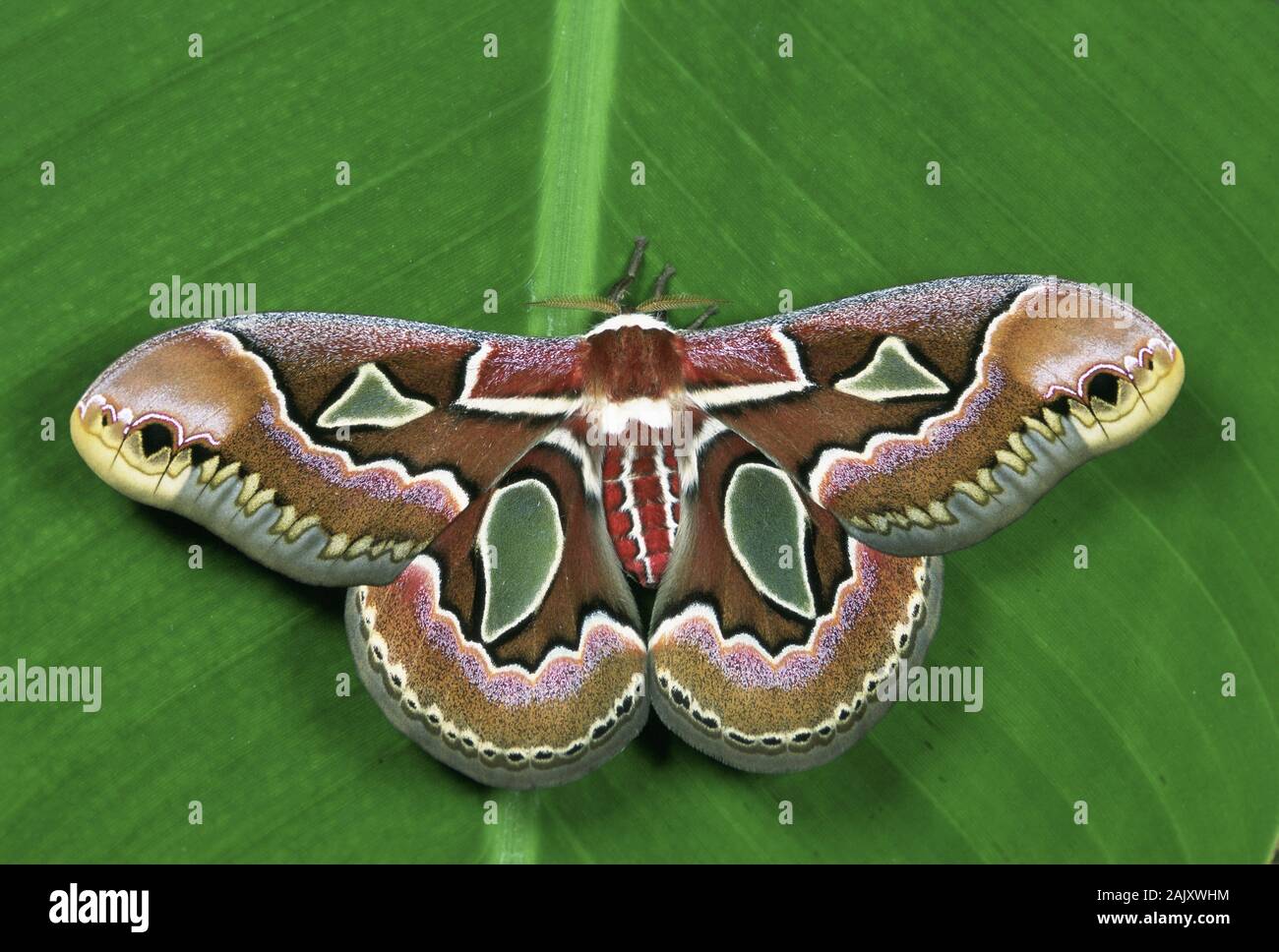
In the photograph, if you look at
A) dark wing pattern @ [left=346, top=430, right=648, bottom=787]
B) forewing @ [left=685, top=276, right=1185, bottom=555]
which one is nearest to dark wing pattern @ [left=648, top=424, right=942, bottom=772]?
forewing @ [left=685, top=276, right=1185, bottom=555]

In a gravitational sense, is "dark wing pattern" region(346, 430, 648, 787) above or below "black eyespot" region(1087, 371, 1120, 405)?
below

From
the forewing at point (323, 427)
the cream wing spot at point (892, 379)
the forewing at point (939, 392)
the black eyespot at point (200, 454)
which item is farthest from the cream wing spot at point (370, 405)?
the cream wing spot at point (892, 379)

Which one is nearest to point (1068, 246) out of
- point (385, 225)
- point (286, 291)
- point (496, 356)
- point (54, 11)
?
point (496, 356)

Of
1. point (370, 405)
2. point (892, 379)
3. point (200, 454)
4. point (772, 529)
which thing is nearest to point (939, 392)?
point (892, 379)

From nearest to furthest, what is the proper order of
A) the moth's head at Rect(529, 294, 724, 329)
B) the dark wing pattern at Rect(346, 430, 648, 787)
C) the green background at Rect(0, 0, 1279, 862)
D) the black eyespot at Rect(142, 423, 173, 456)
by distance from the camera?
the black eyespot at Rect(142, 423, 173, 456) → the dark wing pattern at Rect(346, 430, 648, 787) → the moth's head at Rect(529, 294, 724, 329) → the green background at Rect(0, 0, 1279, 862)

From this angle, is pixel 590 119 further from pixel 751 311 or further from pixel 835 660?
pixel 835 660

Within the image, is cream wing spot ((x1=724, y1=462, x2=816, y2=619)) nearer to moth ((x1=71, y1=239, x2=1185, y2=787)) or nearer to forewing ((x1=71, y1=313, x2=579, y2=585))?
moth ((x1=71, y1=239, x2=1185, y2=787))

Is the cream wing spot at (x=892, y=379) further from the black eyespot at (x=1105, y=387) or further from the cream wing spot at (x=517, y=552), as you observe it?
the cream wing spot at (x=517, y=552)

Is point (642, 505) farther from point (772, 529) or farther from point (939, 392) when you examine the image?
point (939, 392)
